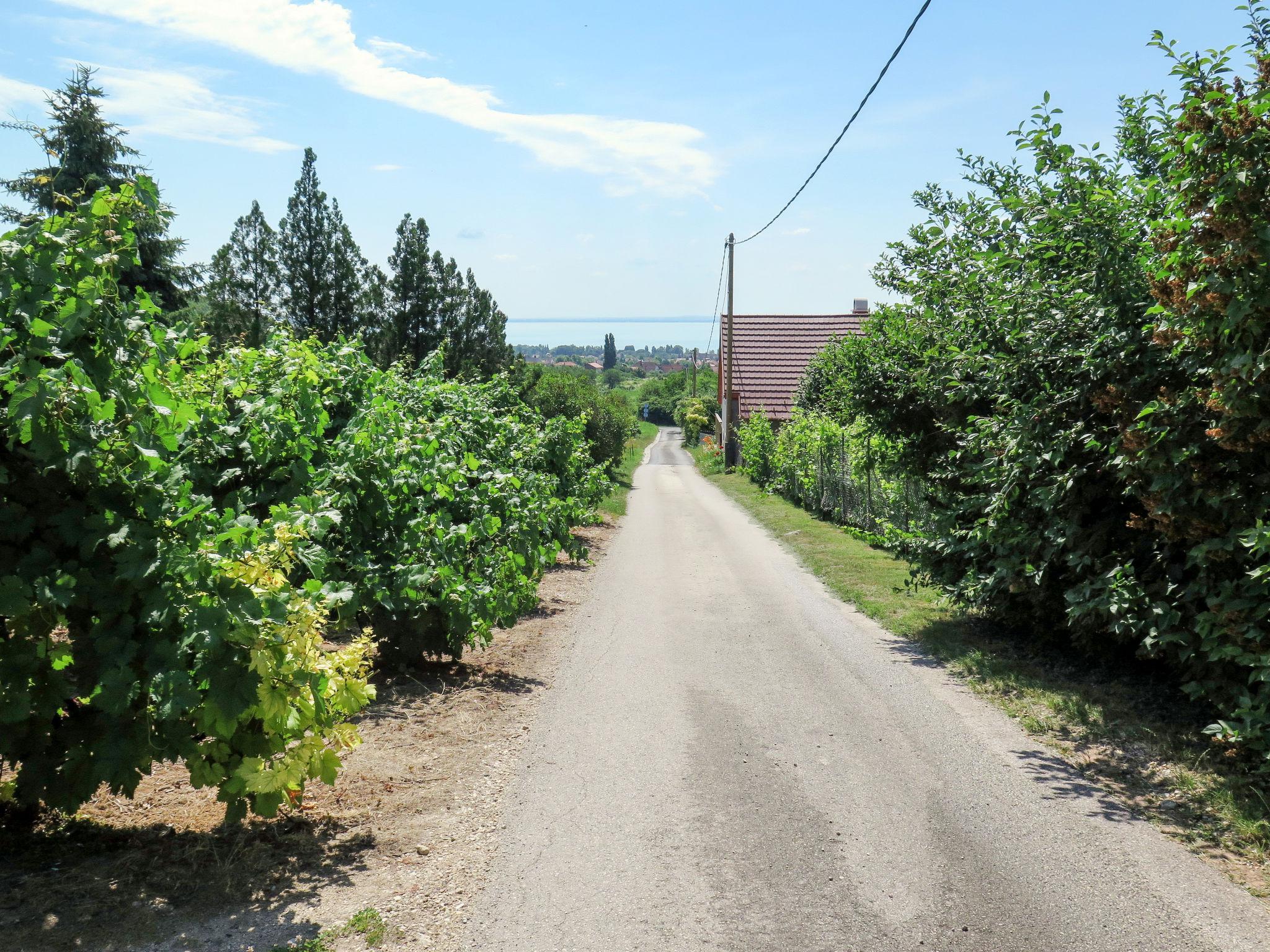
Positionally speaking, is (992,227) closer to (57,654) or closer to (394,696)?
(394,696)

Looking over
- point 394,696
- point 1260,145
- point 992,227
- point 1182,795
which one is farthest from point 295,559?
point 992,227

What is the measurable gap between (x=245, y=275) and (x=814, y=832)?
25511 millimetres

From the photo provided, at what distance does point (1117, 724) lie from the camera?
663 cm

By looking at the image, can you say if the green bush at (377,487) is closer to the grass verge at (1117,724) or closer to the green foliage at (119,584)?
the green foliage at (119,584)

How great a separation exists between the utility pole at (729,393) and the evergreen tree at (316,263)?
14.9 m

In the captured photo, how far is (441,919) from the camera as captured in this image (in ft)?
13.4

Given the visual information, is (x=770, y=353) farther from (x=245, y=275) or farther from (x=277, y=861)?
(x=277, y=861)

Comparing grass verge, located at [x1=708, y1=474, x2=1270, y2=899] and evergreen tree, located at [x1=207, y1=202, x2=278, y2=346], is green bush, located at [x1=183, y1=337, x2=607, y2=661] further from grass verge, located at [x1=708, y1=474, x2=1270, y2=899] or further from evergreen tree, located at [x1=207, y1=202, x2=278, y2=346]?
evergreen tree, located at [x1=207, y1=202, x2=278, y2=346]

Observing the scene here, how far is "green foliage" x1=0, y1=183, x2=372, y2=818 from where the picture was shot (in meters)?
3.73

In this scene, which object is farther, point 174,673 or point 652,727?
point 652,727

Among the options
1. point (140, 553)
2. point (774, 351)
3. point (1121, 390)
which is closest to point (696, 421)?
point (774, 351)

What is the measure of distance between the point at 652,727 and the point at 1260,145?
522 cm

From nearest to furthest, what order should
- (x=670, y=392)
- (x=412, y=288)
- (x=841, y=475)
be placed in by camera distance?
(x=841, y=475), (x=412, y=288), (x=670, y=392)

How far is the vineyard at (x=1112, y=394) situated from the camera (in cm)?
518
